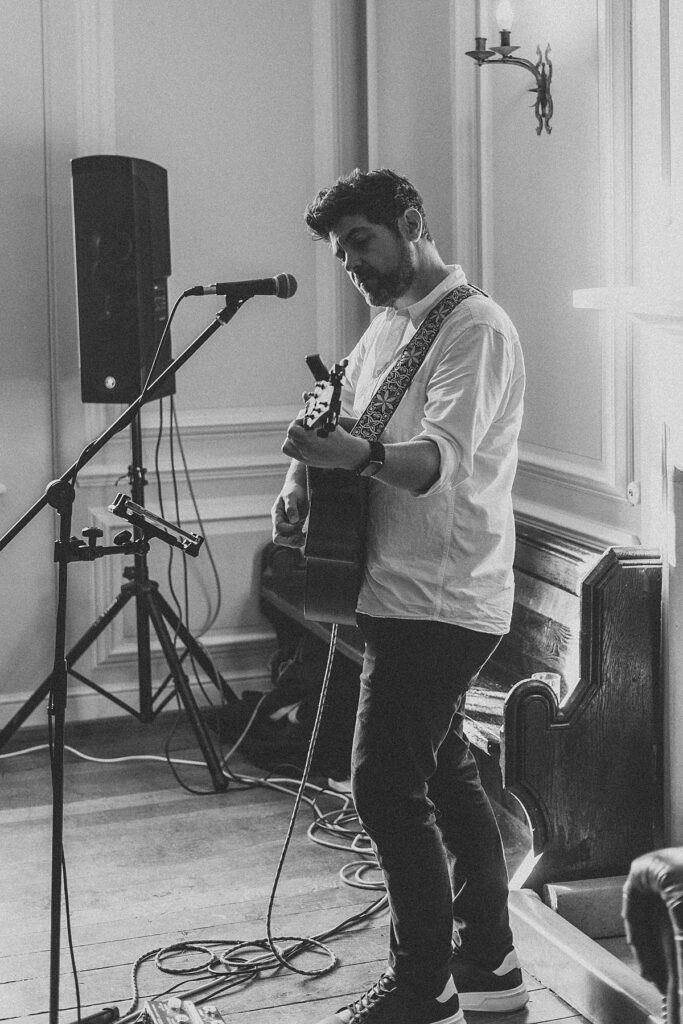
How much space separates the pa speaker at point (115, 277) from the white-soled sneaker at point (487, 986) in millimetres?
1999

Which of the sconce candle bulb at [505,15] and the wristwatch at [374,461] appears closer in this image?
the wristwatch at [374,461]

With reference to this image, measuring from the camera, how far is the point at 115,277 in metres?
3.74

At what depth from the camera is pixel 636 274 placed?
9.25 feet

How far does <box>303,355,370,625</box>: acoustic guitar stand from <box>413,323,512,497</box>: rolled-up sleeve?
0.62 feet

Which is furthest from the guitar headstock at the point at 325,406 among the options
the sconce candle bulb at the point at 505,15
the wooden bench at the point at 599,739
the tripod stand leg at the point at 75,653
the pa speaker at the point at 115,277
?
the tripod stand leg at the point at 75,653

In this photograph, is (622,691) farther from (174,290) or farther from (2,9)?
(2,9)

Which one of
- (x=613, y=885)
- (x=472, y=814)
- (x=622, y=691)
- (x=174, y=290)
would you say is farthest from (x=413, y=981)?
(x=174, y=290)

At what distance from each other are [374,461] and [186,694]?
1.93m

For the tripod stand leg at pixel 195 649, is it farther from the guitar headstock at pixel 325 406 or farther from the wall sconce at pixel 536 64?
the guitar headstock at pixel 325 406

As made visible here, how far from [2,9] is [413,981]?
3.19m

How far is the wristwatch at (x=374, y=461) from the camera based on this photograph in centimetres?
197

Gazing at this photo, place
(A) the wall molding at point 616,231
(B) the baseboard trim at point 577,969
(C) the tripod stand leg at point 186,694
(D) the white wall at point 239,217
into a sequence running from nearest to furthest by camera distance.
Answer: (B) the baseboard trim at point 577,969
(A) the wall molding at point 616,231
(D) the white wall at point 239,217
(C) the tripod stand leg at point 186,694

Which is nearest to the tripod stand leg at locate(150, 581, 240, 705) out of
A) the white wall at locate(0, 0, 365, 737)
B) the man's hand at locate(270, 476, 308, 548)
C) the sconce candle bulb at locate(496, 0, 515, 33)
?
the white wall at locate(0, 0, 365, 737)

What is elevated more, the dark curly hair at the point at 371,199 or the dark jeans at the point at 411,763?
the dark curly hair at the point at 371,199
